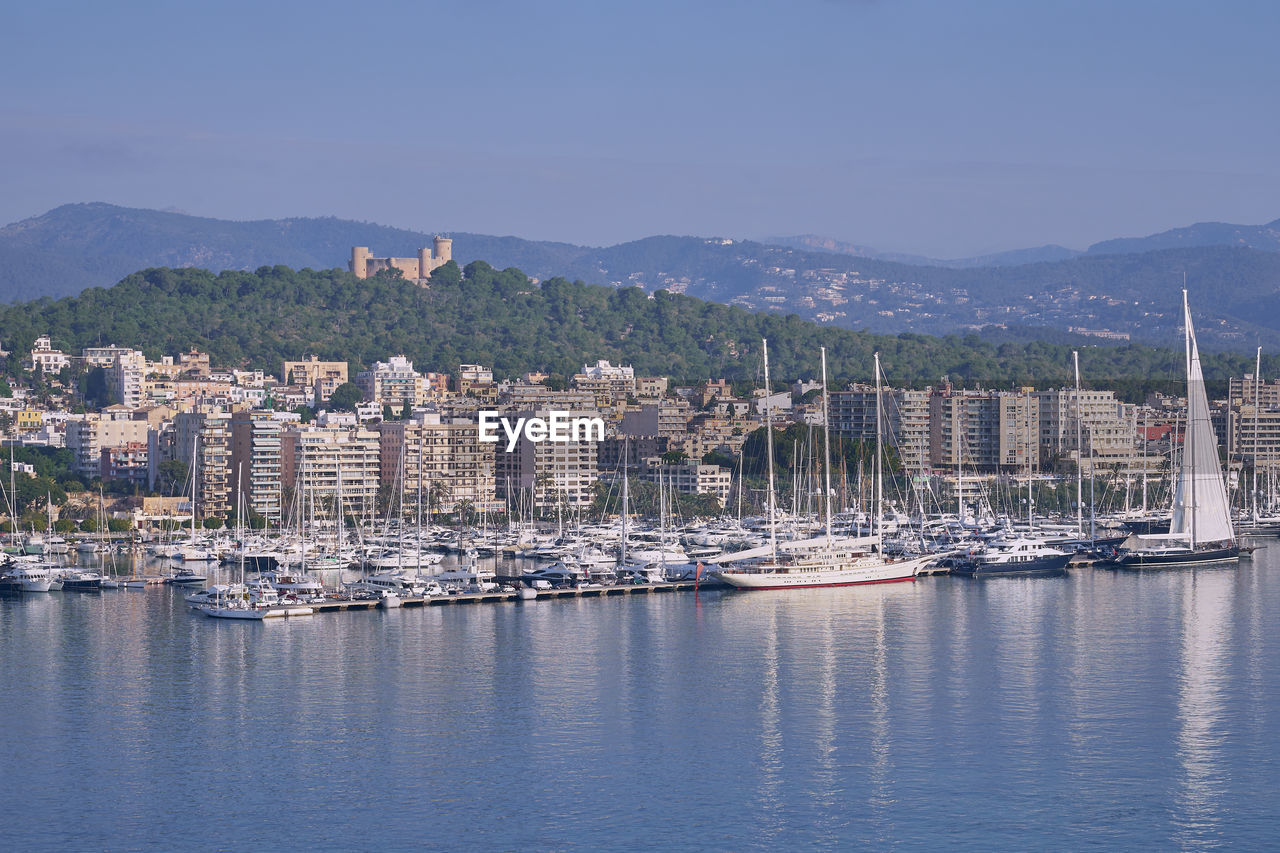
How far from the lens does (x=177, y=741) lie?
2225 centimetres

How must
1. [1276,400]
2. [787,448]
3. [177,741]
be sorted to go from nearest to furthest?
[177,741], [787,448], [1276,400]

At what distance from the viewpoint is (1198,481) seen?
41.5 meters

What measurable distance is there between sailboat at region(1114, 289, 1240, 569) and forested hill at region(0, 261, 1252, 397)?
155ft

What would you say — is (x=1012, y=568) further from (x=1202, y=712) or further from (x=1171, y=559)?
(x=1202, y=712)

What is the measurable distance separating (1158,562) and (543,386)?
164 feet

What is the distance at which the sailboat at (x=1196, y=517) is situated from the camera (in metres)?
41.0

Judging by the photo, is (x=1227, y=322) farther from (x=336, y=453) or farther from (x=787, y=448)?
(x=336, y=453)

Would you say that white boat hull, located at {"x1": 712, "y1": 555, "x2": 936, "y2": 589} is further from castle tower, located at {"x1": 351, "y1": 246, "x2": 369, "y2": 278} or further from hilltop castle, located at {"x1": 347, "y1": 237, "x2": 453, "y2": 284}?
castle tower, located at {"x1": 351, "y1": 246, "x2": 369, "y2": 278}

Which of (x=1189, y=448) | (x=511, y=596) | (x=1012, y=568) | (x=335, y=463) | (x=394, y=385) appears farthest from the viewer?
(x=394, y=385)

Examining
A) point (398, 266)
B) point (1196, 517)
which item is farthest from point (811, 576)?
point (398, 266)

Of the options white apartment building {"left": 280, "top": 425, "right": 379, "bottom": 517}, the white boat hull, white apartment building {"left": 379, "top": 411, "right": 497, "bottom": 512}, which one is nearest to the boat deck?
the white boat hull

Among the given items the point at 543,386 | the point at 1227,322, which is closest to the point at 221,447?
the point at 543,386

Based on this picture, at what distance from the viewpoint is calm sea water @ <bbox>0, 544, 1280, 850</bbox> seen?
18.6m

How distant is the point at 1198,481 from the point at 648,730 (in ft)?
74.2
